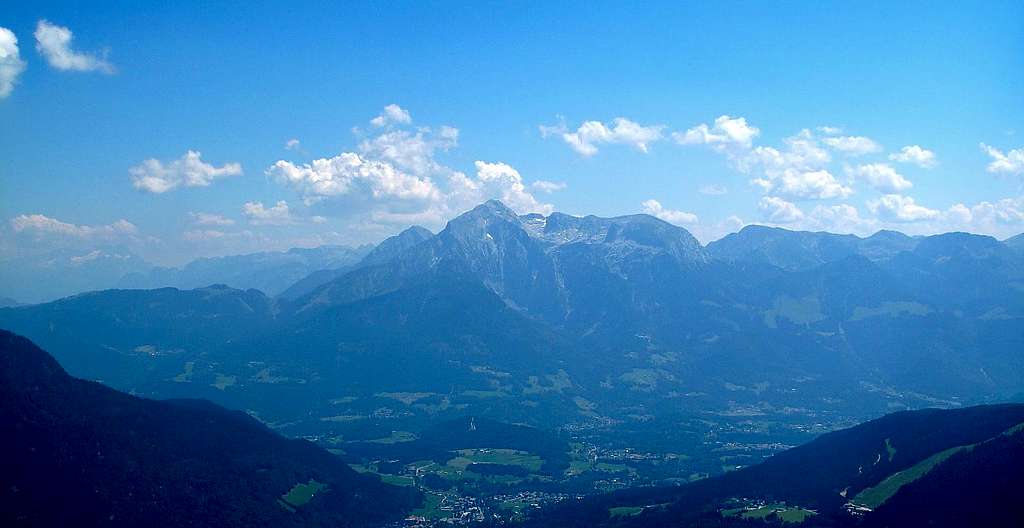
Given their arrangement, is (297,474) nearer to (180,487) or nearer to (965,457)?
(180,487)

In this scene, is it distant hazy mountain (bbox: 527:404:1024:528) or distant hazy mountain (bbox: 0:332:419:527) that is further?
distant hazy mountain (bbox: 0:332:419:527)

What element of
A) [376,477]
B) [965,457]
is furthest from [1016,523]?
[376,477]

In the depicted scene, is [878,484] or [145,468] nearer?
[878,484]

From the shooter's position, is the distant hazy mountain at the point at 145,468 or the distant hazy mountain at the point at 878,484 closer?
the distant hazy mountain at the point at 878,484

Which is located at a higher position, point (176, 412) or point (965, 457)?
point (176, 412)
